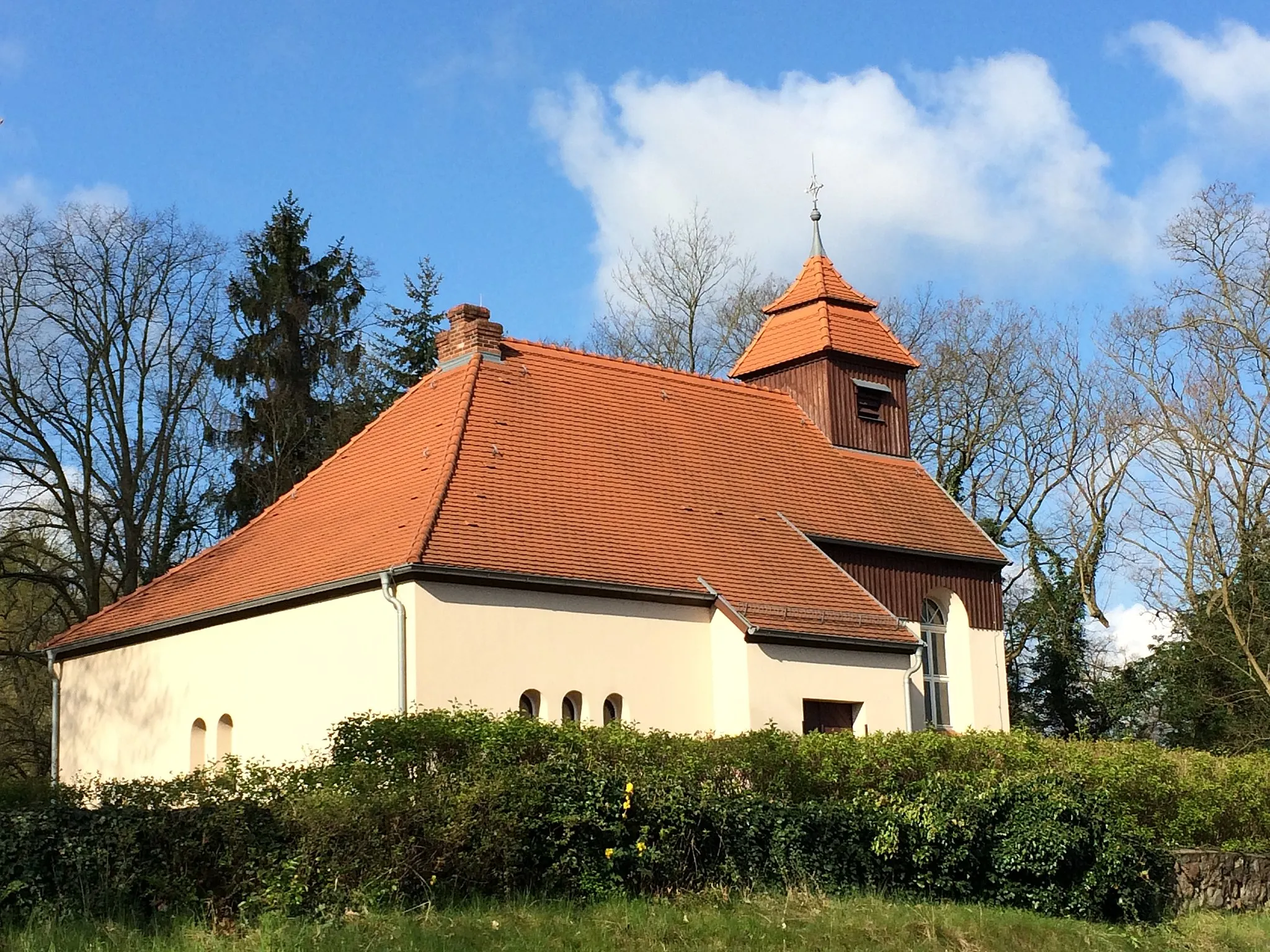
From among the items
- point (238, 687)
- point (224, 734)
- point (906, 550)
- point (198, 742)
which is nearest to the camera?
point (238, 687)

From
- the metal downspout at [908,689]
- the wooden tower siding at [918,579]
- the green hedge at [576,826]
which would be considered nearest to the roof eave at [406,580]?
the green hedge at [576,826]

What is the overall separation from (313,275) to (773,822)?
29.0m

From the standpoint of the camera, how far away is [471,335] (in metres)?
24.5

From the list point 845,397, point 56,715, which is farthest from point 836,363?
point 56,715

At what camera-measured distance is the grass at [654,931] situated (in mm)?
10508

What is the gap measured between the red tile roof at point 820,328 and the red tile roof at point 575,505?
2811 millimetres

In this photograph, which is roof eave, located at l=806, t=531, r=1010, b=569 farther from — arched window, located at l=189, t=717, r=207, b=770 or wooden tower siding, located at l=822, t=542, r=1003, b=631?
arched window, located at l=189, t=717, r=207, b=770

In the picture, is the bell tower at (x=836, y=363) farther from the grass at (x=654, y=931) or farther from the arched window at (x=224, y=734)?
the grass at (x=654, y=931)

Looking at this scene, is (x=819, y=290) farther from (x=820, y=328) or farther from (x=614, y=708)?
(x=614, y=708)

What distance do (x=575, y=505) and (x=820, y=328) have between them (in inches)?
386

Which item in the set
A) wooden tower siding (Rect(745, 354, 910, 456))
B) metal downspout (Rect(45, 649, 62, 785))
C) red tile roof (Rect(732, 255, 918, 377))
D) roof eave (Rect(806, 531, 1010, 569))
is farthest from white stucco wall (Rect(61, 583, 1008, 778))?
red tile roof (Rect(732, 255, 918, 377))

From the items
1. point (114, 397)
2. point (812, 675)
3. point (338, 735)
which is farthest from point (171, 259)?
point (338, 735)

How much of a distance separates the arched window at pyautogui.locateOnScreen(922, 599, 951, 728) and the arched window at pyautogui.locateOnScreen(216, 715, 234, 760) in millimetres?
12191

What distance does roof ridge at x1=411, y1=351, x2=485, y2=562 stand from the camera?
63.7 ft
